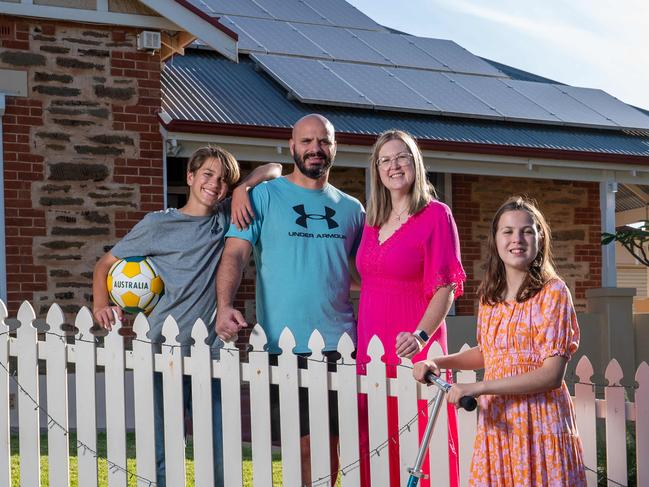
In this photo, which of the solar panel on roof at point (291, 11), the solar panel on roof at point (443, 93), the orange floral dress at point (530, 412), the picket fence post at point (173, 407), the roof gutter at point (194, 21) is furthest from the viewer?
the solar panel on roof at point (291, 11)

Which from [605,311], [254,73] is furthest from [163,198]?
[605,311]

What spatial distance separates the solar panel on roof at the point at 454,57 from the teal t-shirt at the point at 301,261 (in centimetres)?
1053

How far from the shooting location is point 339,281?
A: 4.86 meters

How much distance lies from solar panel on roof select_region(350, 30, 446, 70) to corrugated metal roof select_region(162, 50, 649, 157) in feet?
5.91

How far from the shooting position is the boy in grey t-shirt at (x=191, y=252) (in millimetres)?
5020

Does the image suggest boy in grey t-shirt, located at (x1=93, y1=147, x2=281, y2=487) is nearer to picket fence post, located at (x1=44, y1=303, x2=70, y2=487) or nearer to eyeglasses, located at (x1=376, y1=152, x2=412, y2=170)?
picket fence post, located at (x1=44, y1=303, x2=70, y2=487)

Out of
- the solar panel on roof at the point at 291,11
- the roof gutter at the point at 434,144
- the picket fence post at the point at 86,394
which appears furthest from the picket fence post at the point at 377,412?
the solar panel on roof at the point at 291,11

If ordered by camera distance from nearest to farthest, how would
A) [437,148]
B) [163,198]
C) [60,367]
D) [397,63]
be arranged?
[60,367], [163,198], [437,148], [397,63]

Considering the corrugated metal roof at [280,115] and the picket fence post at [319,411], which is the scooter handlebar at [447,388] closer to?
the picket fence post at [319,411]

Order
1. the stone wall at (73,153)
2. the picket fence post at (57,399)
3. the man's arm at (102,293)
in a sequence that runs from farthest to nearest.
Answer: the stone wall at (73,153) < the picket fence post at (57,399) < the man's arm at (102,293)

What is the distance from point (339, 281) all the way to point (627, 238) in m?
8.50

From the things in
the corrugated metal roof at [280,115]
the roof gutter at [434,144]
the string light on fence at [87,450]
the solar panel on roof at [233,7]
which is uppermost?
the solar panel on roof at [233,7]

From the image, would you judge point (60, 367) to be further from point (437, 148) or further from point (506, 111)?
point (506, 111)

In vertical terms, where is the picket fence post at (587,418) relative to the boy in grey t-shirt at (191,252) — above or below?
below
